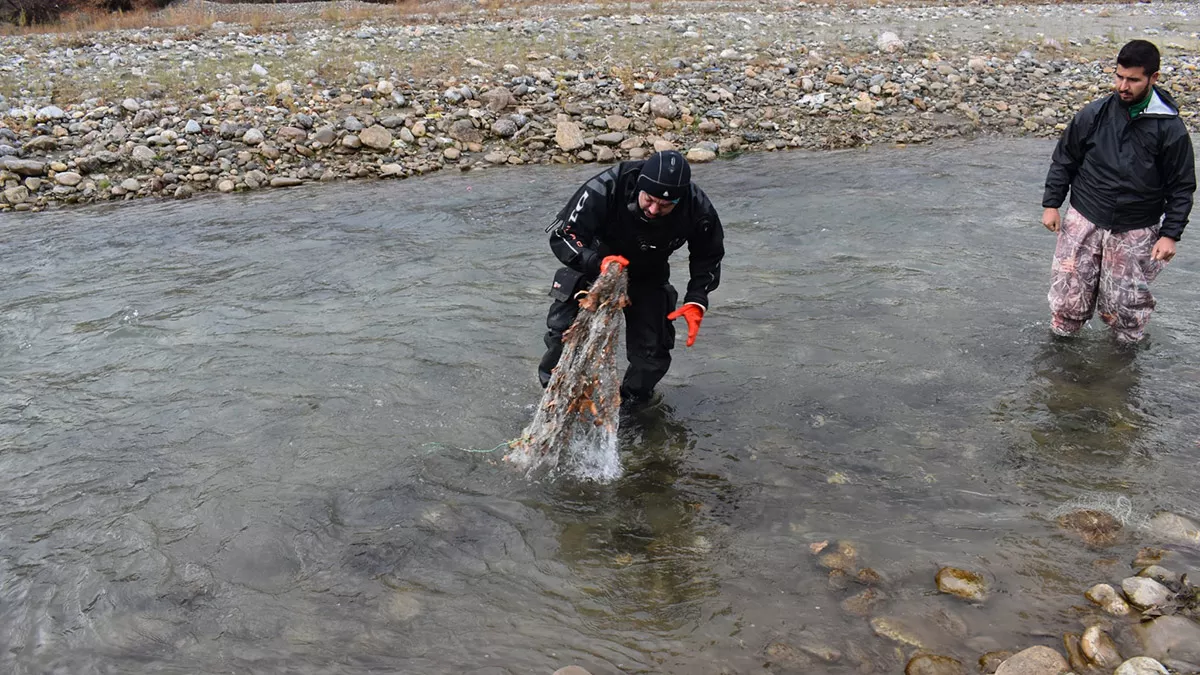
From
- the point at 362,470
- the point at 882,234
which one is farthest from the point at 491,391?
the point at 882,234

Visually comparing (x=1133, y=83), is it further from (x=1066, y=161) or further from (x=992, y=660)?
(x=992, y=660)

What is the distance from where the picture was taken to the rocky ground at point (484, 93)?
45.2 ft

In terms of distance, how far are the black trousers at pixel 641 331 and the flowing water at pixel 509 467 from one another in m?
0.51

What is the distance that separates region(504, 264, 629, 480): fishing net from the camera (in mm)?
5730

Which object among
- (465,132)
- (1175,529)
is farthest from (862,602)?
(465,132)

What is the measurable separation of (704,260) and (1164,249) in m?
3.65

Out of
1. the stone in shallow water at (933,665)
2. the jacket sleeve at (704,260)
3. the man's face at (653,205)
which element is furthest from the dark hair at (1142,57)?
the stone in shallow water at (933,665)

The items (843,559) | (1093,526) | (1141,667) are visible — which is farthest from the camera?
(1093,526)

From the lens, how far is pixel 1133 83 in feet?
20.0

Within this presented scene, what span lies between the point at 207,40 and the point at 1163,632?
21120 millimetres

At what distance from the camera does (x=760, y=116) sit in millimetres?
16031

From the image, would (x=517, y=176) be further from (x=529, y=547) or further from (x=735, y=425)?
(x=529, y=547)

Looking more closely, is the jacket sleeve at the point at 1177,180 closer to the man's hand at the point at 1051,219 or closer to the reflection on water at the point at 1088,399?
the man's hand at the point at 1051,219

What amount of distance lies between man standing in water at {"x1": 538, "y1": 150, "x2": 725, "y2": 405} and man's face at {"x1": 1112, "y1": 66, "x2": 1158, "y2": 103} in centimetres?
322
